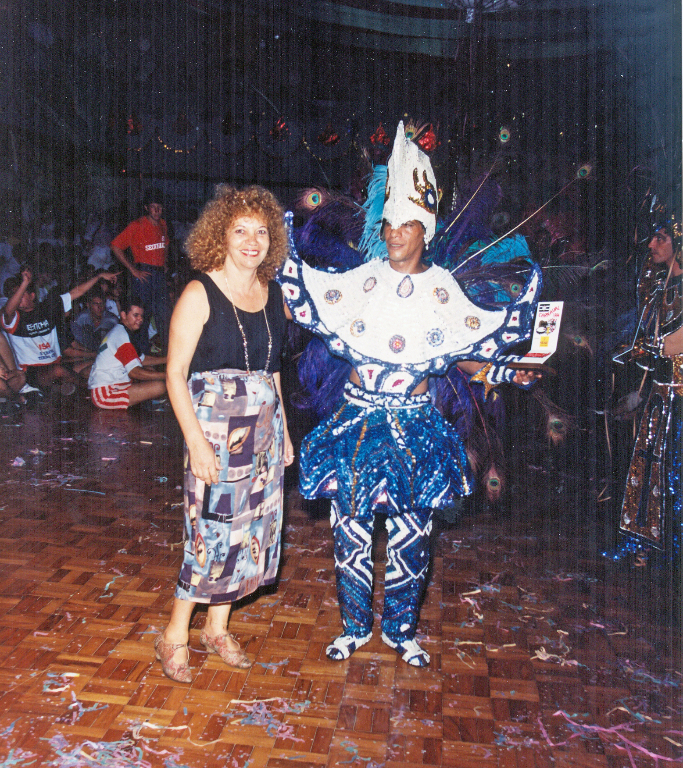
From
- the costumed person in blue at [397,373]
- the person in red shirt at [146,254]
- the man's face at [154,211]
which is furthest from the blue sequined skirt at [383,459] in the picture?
the man's face at [154,211]

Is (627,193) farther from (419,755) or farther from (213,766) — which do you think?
(213,766)

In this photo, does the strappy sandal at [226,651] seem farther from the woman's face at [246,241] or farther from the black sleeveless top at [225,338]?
the woman's face at [246,241]

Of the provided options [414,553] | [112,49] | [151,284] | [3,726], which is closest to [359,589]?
[414,553]

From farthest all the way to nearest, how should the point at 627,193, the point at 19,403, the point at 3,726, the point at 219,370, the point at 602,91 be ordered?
the point at 19,403, the point at 602,91, the point at 627,193, the point at 219,370, the point at 3,726

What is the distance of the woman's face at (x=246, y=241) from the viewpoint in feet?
7.10

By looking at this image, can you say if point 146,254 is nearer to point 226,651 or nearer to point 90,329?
point 90,329

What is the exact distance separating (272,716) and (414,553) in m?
0.71

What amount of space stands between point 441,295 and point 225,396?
0.83 metres

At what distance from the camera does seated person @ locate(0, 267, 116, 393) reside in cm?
612

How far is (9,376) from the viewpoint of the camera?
6.04m

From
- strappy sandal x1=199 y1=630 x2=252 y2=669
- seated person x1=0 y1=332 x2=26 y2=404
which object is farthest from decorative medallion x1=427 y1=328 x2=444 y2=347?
seated person x1=0 y1=332 x2=26 y2=404

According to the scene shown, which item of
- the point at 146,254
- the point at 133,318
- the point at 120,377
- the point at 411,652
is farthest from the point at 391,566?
the point at 146,254

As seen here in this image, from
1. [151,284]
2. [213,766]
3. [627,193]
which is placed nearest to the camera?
[213,766]

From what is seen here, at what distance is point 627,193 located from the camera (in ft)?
12.5
